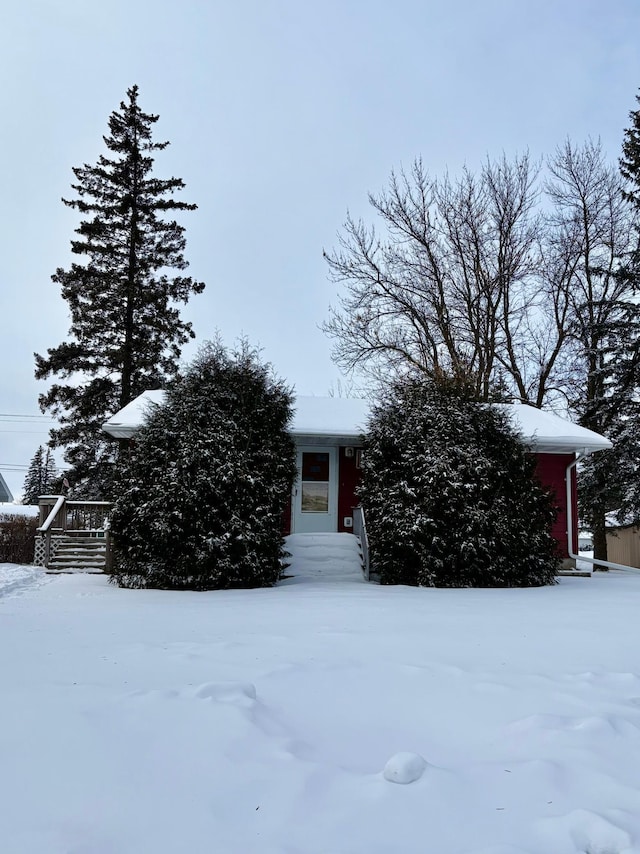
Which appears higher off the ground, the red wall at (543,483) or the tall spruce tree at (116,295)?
the tall spruce tree at (116,295)

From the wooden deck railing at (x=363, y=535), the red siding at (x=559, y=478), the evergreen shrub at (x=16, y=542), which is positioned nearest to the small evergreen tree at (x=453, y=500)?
the wooden deck railing at (x=363, y=535)

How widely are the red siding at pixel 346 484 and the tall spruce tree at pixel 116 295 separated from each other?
31.5ft

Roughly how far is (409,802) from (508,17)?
14.7 m

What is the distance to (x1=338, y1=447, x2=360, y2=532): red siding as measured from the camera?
12781 millimetres

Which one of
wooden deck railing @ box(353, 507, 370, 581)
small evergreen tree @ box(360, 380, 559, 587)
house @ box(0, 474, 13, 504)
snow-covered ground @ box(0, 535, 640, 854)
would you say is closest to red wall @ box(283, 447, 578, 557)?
wooden deck railing @ box(353, 507, 370, 581)

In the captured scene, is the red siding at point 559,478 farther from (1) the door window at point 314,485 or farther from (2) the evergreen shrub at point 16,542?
(2) the evergreen shrub at point 16,542

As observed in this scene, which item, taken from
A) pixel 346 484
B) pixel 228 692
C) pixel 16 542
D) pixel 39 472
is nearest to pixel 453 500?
pixel 346 484

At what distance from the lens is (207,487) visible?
8352mm

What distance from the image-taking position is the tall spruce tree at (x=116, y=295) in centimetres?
1989

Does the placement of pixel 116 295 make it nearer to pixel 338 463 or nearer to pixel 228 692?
pixel 338 463

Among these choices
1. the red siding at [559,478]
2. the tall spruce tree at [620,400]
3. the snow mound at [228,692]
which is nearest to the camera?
the snow mound at [228,692]

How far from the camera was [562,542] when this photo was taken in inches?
524

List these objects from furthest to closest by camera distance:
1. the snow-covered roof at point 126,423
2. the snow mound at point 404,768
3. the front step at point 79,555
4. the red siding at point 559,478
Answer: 1. the red siding at point 559,478
2. the snow-covered roof at point 126,423
3. the front step at point 79,555
4. the snow mound at point 404,768

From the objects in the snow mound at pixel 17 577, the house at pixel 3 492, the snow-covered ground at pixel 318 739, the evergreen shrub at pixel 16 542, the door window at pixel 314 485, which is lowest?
the snow mound at pixel 17 577
